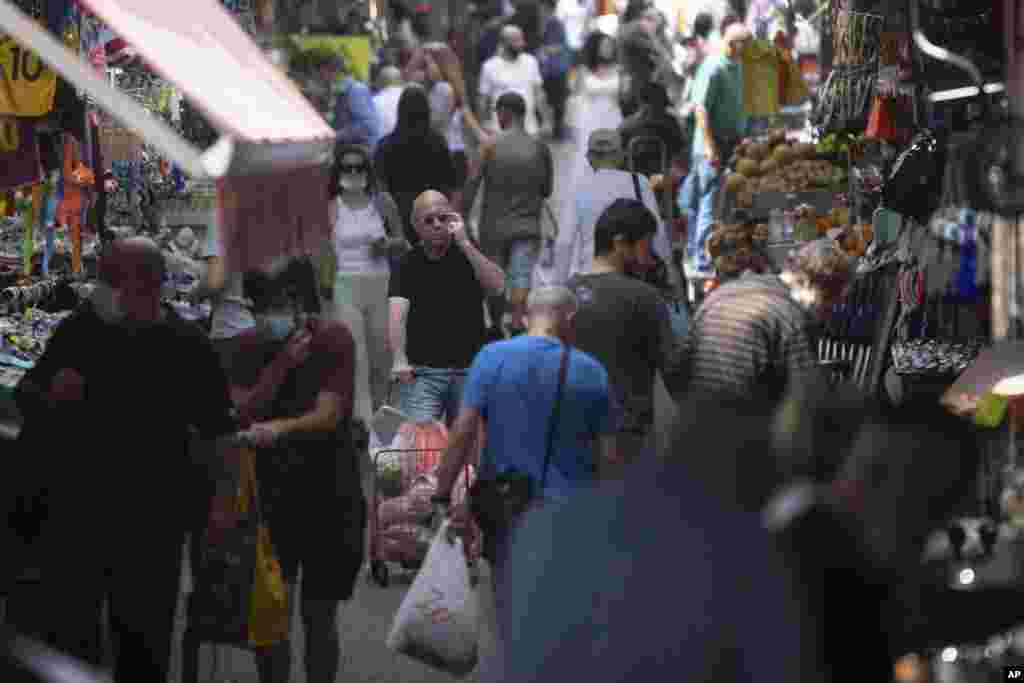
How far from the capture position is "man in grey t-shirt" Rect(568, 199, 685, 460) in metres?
9.52

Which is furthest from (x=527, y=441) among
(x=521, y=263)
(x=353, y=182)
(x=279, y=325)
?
(x=521, y=263)

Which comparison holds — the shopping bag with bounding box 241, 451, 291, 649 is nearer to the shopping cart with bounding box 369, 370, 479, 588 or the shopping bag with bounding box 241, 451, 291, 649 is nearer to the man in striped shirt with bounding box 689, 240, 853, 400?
the man in striped shirt with bounding box 689, 240, 853, 400

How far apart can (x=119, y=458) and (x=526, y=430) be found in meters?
1.48

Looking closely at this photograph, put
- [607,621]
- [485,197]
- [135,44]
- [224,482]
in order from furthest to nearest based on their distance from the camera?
[485,197] < [224,482] < [135,44] < [607,621]

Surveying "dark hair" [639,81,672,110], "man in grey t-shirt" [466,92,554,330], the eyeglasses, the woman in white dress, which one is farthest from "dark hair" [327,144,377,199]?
the woman in white dress

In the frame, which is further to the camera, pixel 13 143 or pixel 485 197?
pixel 485 197

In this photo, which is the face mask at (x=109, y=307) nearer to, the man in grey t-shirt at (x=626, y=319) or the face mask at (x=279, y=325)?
the face mask at (x=279, y=325)

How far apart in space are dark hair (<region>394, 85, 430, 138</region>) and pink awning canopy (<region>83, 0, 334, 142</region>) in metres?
7.41

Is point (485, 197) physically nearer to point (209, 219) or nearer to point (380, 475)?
point (209, 219)

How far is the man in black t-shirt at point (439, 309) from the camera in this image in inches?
432

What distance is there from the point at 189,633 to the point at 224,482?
62 cm

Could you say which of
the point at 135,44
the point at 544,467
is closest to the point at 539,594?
the point at 135,44

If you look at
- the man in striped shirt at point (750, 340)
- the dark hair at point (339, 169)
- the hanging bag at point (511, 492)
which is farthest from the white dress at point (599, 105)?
the hanging bag at point (511, 492)

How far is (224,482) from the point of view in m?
8.14
